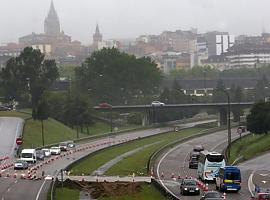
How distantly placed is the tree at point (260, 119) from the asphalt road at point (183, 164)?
15.1 ft

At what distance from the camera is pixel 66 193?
165 feet

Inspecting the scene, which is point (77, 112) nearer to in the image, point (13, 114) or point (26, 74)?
point (13, 114)

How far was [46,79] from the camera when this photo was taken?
152 metres

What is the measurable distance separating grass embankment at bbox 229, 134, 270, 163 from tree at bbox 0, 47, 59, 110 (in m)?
58.6

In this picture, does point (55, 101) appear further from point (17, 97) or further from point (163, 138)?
point (163, 138)

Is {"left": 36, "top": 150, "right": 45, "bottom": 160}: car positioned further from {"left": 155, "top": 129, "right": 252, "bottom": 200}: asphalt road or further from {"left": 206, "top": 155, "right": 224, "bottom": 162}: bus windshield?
{"left": 206, "top": 155, "right": 224, "bottom": 162}: bus windshield

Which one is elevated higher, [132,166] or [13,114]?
[132,166]

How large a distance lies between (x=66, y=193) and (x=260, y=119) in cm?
4934

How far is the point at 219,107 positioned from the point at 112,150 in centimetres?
5776

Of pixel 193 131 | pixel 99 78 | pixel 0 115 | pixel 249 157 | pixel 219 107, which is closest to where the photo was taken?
pixel 249 157

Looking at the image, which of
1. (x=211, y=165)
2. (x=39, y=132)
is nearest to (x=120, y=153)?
(x=39, y=132)

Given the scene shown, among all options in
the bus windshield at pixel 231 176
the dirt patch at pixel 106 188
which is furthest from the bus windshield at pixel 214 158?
the bus windshield at pixel 231 176

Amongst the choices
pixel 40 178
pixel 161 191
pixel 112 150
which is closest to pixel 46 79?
pixel 112 150

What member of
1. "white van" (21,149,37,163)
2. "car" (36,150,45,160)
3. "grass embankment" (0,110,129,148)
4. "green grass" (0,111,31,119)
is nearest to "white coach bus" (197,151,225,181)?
"white van" (21,149,37,163)
